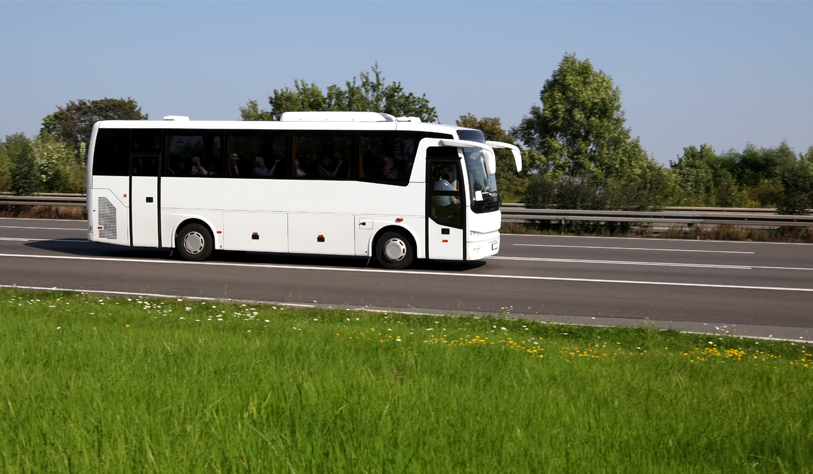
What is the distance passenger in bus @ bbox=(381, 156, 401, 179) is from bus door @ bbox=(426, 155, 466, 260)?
27.5 inches

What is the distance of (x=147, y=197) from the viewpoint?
56.5 ft

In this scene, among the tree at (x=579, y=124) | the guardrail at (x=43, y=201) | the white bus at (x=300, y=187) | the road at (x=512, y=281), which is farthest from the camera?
the tree at (x=579, y=124)

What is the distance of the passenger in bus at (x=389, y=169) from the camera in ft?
53.0

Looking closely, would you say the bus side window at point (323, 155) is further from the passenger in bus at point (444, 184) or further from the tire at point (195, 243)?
the tire at point (195, 243)

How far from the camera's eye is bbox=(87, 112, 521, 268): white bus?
16.0 meters

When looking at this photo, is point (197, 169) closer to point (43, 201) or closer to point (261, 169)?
point (261, 169)

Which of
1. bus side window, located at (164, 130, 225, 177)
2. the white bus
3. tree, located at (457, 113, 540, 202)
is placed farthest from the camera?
tree, located at (457, 113, 540, 202)

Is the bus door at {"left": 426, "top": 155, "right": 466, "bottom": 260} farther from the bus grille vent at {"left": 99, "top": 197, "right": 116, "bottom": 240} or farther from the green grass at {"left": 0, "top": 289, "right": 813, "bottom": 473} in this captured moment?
the green grass at {"left": 0, "top": 289, "right": 813, "bottom": 473}

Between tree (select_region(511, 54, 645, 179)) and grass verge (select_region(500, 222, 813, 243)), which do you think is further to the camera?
tree (select_region(511, 54, 645, 179))

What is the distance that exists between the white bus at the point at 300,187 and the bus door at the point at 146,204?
0.02 m

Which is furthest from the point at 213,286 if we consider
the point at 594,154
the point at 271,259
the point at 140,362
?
the point at 594,154

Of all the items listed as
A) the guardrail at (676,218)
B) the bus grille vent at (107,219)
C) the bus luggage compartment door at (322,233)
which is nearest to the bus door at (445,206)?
the bus luggage compartment door at (322,233)

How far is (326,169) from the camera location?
16.5m

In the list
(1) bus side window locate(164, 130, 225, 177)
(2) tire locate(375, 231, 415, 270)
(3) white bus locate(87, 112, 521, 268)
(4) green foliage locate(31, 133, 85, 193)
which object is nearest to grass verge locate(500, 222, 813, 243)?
(3) white bus locate(87, 112, 521, 268)
